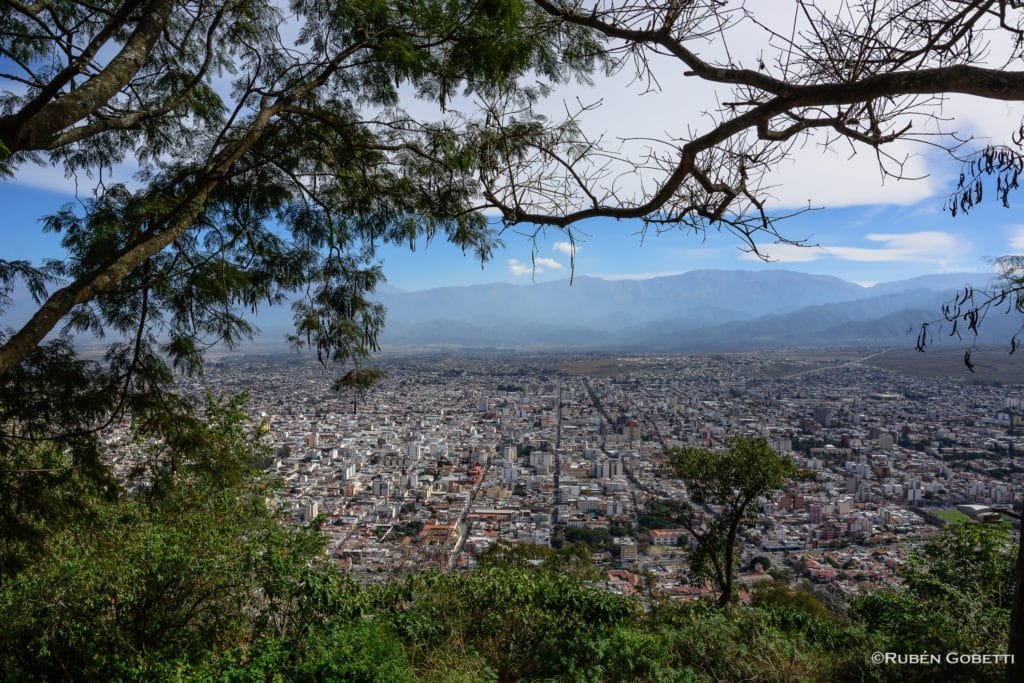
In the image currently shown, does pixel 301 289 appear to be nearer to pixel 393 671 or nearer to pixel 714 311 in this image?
pixel 393 671

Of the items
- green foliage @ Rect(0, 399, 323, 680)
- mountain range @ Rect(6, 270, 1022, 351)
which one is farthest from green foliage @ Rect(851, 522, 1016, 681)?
mountain range @ Rect(6, 270, 1022, 351)

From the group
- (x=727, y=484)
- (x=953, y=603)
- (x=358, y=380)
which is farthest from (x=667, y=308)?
(x=358, y=380)

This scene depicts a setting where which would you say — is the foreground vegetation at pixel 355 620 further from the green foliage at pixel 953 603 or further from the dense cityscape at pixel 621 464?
the dense cityscape at pixel 621 464

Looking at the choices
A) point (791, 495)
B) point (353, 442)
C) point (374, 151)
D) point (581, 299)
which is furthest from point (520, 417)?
point (581, 299)

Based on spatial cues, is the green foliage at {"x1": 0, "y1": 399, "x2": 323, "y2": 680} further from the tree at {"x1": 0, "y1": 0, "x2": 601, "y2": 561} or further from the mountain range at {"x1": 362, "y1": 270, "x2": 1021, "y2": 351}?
the mountain range at {"x1": 362, "y1": 270, "x2": 1021, "y2": 351}

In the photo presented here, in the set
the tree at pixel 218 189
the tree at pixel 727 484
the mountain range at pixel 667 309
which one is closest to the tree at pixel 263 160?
the tree at pixel 218 189

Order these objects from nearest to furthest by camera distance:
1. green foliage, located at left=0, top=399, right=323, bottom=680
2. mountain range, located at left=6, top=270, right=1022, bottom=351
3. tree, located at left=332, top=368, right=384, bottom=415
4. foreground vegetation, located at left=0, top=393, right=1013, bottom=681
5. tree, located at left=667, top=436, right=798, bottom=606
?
foreground vegetation, located at left=0, top=393, right=1013, bottom=681
green foliage, located at left=0, top=399, right=323, bottom=680
tree, located at left=332, top=368, right=384, bottom=415
tree, located at left=667, top=436, right=798, bottom=606
mountain range, located at left=6, top=270, right=1022, bottom=351

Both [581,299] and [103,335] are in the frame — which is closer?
[103,335]

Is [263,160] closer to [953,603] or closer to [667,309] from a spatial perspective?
[953,603]

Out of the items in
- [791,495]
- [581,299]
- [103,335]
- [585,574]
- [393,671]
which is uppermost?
[581,299]
